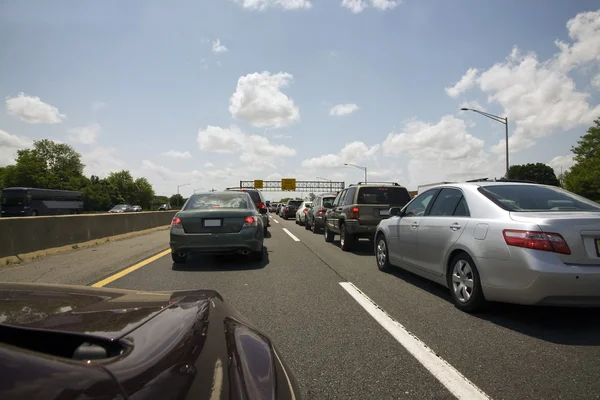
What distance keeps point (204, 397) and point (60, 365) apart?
40 cm

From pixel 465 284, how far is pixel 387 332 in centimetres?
142

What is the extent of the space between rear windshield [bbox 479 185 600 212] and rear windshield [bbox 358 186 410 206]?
5.54 metres

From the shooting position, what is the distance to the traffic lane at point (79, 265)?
6797mm

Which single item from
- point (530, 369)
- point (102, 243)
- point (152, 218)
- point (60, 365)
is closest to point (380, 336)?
point (530, 369)

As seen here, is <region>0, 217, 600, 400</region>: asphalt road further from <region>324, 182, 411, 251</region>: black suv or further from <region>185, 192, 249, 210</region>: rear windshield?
<region>324, 182, 411, 251</region>: black suv

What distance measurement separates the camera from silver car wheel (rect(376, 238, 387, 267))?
7594mm

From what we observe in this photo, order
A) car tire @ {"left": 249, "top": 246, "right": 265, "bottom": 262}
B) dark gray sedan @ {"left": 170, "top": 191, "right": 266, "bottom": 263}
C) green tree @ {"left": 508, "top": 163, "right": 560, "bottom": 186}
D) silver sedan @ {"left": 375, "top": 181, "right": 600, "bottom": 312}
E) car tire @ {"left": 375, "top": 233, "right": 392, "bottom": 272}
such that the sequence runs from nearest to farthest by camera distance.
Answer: silver sedan @ {"left": 375, "top": 181, "right": 600, "bottom": 312}
car tire @ {"left": 375, "top": 233, "right": 392, "bottom": 272}
dark gray sedan @ {"left": 170, "top": 191, "right": 266, "bottom": 263}
car tire @ {"left": 249, "top": 246, "right": 265, "bottom": 262}
green tree @ {"left": 508, "top": 163, "right": 560, "bottom": 186}

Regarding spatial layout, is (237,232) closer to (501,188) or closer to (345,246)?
(345,246)

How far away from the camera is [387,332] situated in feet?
13.3

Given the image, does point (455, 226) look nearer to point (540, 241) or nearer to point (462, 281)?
point (462, 281)

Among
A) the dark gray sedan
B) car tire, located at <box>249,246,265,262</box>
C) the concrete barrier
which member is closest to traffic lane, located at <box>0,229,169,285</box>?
the concrete barrier

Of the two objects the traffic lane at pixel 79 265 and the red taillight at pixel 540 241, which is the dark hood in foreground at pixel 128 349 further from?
the traffic lane at pixel 79 265

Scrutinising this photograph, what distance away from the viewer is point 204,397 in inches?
45.6

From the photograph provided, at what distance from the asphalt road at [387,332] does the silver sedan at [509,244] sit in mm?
385
